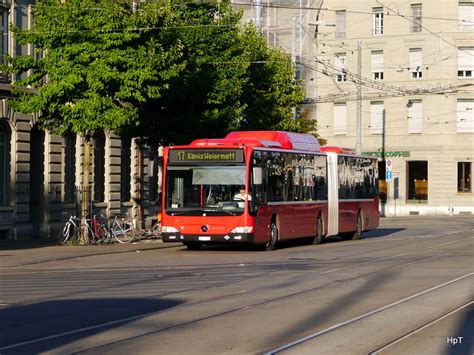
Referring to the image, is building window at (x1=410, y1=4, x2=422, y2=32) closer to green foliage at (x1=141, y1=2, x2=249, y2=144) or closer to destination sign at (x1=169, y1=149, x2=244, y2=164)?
green foliage at (x1=141, y1=2, x2=249, y2=144)

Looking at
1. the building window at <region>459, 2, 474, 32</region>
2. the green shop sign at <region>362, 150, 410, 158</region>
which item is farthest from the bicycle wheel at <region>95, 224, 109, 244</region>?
the building window at <region>459, 2, 474, 32</region>

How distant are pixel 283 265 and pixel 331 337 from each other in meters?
12.1

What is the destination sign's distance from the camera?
28.5 m

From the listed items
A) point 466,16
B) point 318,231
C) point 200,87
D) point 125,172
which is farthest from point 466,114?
point 318,231

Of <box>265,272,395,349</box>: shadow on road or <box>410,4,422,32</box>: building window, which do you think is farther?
<box>410,4,422,32</box>: building window

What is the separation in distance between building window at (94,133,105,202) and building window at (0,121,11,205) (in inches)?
241

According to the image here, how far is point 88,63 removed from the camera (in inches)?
1213

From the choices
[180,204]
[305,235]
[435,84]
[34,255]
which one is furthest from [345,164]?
[435,84]

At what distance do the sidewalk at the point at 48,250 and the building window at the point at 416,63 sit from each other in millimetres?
37631

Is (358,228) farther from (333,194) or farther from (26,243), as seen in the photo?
(26,243)

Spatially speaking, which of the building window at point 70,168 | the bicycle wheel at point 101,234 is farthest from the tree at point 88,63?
the building window at point 70,168

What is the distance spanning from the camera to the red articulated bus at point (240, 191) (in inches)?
1111

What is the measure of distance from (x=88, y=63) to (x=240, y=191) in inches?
245

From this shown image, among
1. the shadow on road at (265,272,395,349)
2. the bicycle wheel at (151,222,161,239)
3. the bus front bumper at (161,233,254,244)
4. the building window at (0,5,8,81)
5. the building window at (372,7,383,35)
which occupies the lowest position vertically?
the shadow on road at (265,272,395,349)
